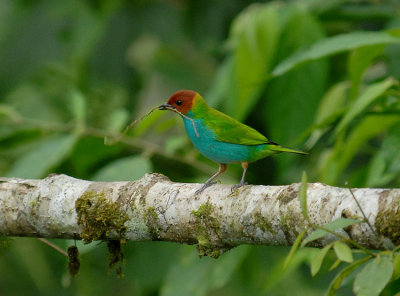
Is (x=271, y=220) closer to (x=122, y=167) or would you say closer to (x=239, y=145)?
(x=239, y=145)

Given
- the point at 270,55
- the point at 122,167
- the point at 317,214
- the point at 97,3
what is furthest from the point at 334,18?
the point at 317,214

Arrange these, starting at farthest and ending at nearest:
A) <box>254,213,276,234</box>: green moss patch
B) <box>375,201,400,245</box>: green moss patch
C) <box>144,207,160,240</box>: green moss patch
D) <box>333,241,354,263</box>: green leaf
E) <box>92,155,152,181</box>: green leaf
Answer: <box>92,155,152,181</box>: green leaf, <box>144,207,160,240</box>: green moss patch, <box>254,213,276,234</box>: green moss patch, <box>375,201,400,245</box>: green moss patch, <box>333,241,354,263</box>: green leaf

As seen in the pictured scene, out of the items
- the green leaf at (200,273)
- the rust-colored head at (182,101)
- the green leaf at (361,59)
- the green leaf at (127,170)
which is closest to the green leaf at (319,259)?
the rust-colored head at (182,101)

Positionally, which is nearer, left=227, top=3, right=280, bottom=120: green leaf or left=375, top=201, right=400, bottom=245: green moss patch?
left=375, top=201, right=400, bottom=245: green moss patch

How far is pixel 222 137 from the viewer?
9.10 ft

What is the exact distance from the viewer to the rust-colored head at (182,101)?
9.57 feet

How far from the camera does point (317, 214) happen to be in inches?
72.6

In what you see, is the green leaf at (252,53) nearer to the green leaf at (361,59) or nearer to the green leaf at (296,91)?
the green leaf at (296,91)

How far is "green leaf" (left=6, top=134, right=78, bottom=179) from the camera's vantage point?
3465 mm

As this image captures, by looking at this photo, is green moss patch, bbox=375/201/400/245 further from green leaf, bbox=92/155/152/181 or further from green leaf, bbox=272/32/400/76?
green leaf, bbox=92/155/152/181

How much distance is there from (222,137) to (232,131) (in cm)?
5

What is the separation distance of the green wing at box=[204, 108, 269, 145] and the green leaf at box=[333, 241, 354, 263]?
1.17 metres

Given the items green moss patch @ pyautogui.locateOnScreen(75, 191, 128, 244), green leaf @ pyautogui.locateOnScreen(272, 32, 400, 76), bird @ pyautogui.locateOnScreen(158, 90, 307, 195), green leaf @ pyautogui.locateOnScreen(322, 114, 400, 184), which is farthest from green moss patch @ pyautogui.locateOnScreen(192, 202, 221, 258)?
green leaf @ pyautogui.locateOnScreen(322, 114, 400, 184)

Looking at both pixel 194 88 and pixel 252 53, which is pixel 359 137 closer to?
pixel 252 53
